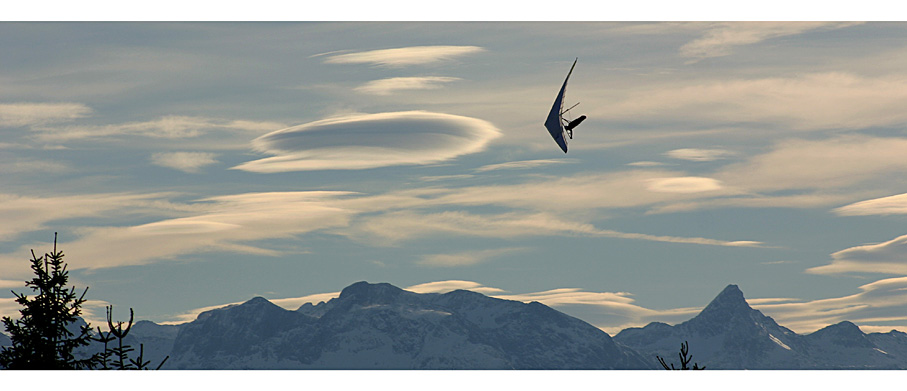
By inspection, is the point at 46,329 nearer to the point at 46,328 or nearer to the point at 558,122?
the point at 46,328

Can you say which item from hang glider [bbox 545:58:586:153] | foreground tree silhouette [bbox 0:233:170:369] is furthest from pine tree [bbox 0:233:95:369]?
hang glider [bbox 545:58:586:153]

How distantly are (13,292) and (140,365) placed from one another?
47.7 ft

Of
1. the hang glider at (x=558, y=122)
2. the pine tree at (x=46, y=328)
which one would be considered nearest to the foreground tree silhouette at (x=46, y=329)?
the pine tree at (x=46, y=328)

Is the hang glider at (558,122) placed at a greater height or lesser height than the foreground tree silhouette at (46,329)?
greater

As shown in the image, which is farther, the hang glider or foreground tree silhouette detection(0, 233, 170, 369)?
the hang glider

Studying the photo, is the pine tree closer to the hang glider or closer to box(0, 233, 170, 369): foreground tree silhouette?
box(0, 233, 170, 369): foreground tree silhouette

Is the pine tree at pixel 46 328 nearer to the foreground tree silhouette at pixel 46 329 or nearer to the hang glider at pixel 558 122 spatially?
the foreground tree silhouette at pixel 46 329

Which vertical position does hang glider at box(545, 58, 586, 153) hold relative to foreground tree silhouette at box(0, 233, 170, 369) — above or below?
above

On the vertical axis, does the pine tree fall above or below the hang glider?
below

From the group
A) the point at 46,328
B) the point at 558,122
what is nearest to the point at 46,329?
the point at 46,328
